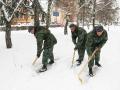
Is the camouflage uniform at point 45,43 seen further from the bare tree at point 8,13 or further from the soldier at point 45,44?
the bare tree at point 8,13

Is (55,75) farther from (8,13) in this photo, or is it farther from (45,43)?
(8,13)

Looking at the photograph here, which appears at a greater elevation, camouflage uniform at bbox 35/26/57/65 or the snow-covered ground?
camouflage uniform at bbox 35/26/57/65

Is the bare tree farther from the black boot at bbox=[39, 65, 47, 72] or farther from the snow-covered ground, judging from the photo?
the black boot at bbox=[39, 65, 47, 72]

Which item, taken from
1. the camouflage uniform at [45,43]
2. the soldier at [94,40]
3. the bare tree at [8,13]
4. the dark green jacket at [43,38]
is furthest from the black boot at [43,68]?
the bare tree at [8,13]

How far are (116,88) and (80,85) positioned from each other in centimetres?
116

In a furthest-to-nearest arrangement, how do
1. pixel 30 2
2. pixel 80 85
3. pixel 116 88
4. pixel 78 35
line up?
pixel 30 2
pixel 78 35
pixel 80 85
pixel 116 88

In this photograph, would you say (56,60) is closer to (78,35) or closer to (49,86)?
(78,35)

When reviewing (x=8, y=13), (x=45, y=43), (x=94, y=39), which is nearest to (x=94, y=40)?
(x=94, y=39)

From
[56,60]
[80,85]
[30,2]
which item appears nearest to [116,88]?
[80,85]

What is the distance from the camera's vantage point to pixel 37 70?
38.6 ft

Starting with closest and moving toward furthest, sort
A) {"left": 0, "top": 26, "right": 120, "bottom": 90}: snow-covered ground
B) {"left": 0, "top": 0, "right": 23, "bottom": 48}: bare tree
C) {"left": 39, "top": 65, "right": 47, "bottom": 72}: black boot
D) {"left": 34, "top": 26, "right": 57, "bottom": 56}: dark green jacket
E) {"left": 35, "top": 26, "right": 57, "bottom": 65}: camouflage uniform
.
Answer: {"left": 0, "top": 26, "right": 120, "bottom": 90}: snow-covered ground → {"left": 34, "top": 26, "right": 57, "bottom": 56}: dark green jacket → {"left": 35, "top": 26, "right": 57, "bottom": 65}: camouflage uniform → {"left": 39, "top": 65, "right": 47, "bottom": 72}: black boot → {"left": 0, "top": 0, "right": 23, "bottom": 48}: bare tree

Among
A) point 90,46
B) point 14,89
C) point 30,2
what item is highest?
point 30,2

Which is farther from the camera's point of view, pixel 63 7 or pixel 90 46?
pixel 63 7

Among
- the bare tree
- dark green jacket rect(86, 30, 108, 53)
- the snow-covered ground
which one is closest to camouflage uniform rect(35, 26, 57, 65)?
the snow-covered ground
